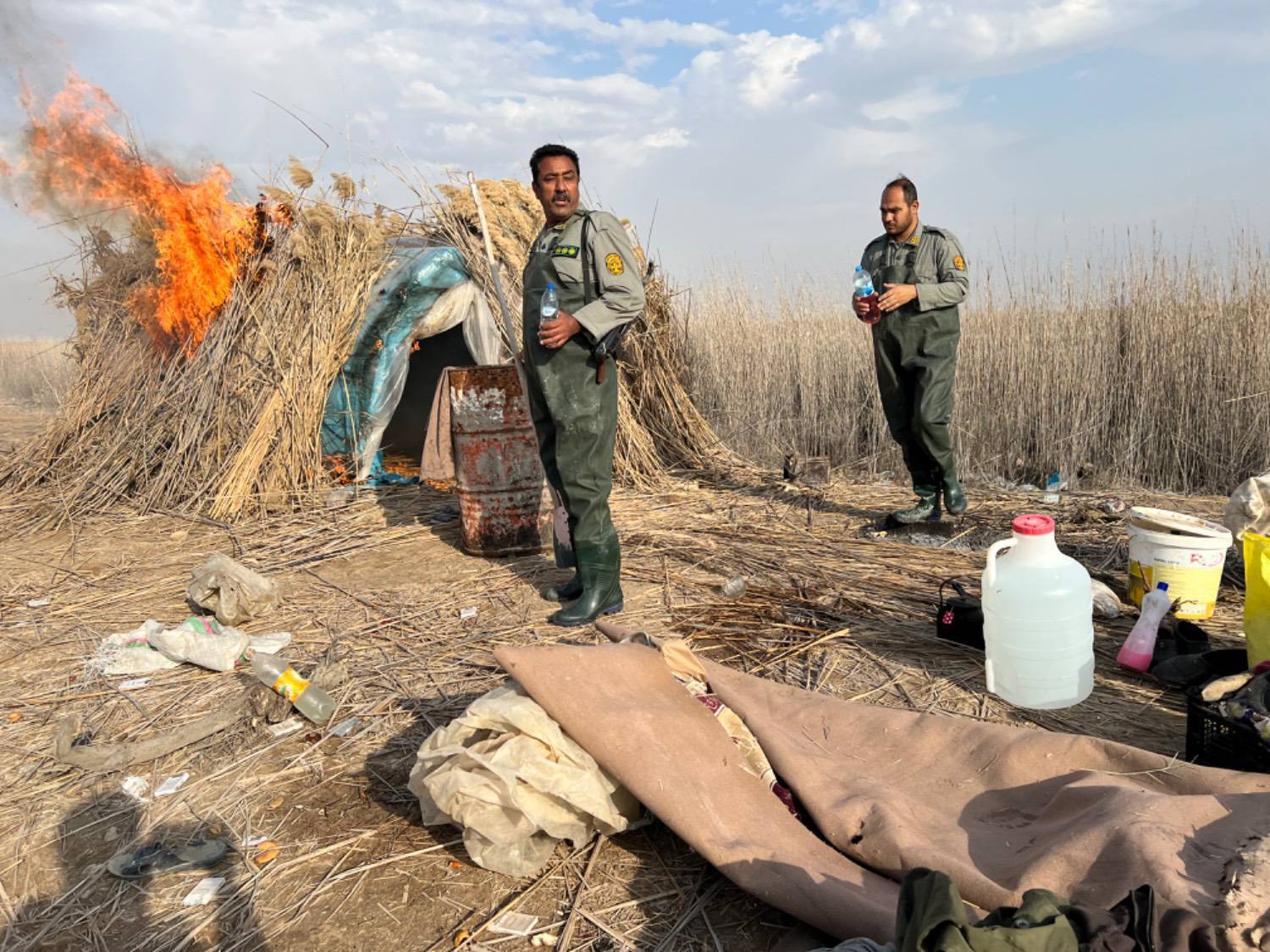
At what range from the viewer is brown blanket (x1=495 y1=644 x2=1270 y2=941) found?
1.74 meters

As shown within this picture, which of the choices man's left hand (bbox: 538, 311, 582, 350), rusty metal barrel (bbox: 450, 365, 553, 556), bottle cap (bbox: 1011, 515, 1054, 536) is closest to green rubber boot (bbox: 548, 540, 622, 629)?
man's left hand (bbox: 538, 311, 582, 350)

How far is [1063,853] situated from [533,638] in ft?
7.70

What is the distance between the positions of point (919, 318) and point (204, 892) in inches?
166

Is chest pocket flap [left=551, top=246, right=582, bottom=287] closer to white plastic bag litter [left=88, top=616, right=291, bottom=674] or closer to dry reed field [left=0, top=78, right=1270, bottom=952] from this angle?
dry reed field [left=0, top=78, right=1270, bottom=952]

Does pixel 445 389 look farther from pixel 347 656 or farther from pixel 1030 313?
pixel 1030 313

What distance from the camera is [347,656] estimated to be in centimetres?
363

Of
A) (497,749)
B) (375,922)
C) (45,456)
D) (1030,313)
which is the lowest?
(375,922)

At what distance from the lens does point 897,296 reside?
4.67 meters

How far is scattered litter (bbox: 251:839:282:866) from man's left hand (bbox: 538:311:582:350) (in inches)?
80.8

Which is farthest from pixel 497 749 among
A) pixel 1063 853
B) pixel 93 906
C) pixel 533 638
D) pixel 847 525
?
pixel 847 525

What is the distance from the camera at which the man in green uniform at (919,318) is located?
15.6 feet

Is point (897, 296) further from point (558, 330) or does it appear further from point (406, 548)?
point (406, 548)

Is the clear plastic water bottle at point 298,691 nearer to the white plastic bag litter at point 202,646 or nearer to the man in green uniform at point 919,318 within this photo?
the white plastic bag litter at point 202,646

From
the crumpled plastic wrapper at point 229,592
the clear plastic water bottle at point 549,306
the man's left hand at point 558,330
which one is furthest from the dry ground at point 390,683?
the clear plastic water bottle at point 549,306
